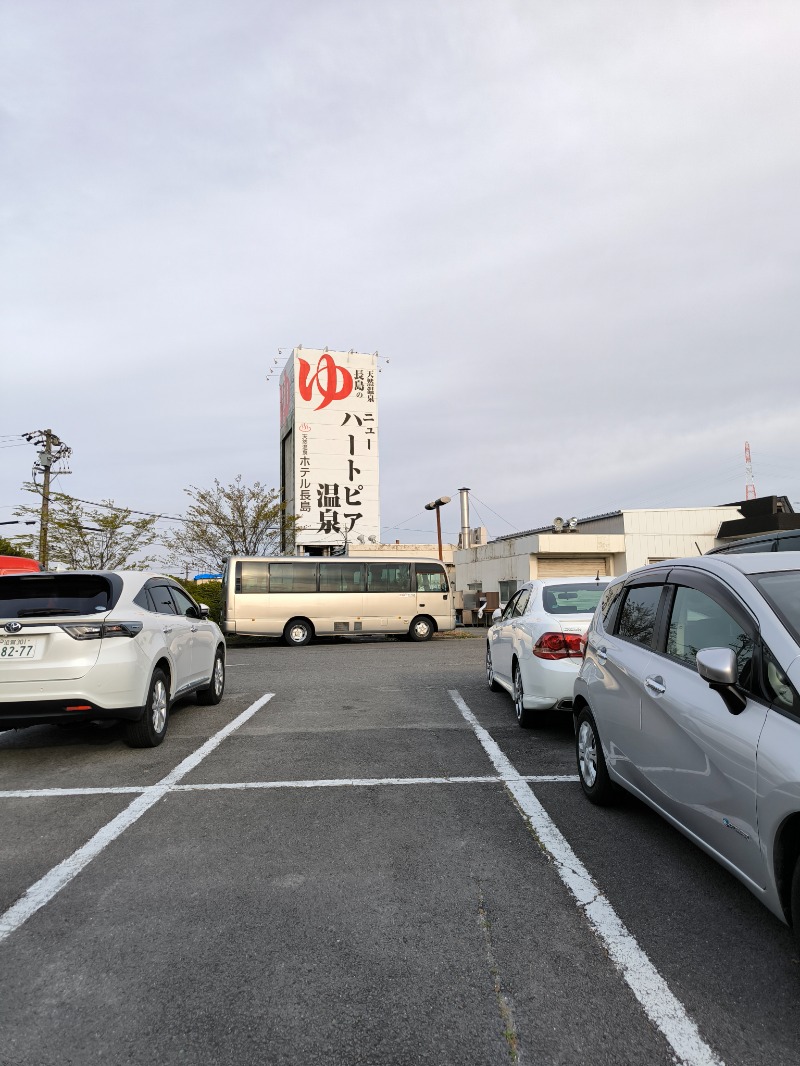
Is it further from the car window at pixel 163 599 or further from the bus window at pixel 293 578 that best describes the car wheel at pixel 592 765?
the bus window at pixel 293 578

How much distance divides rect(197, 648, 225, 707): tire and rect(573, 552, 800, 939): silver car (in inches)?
228

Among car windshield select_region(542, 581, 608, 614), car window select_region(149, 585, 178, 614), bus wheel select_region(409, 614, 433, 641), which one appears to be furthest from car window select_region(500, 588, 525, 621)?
bus wheel select_region(409, 614, 433, 641)

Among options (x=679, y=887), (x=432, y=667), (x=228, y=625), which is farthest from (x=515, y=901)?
(x=228, y=625)

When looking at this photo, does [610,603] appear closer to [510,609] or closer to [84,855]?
[84,855]

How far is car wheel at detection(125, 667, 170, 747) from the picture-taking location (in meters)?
6.42

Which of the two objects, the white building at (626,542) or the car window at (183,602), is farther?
the white building at (626,542)

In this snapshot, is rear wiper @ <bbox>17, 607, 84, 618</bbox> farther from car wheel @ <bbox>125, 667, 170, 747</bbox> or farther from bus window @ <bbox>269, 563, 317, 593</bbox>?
bus window @ <bbox>269, 563, 317, 593</bbox>

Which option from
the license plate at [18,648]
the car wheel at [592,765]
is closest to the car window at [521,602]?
the car wheel at [592,765]

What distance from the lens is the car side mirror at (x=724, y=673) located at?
2.79m

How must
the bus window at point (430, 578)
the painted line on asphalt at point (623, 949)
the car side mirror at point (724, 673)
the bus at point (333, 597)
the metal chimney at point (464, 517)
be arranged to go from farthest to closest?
the metal chimney at point (464, 517) < the bus window at point (430, 578) < the bus at point (333, 597) < the car side mirror at point (724, 673) < the painted line on asphalt at point (623, 949)

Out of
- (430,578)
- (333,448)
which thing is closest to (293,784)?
(430,578)

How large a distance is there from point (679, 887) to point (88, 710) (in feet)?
15.1

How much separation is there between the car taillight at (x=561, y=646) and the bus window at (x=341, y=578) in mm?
16894

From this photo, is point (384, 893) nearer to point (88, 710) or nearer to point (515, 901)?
point (515, 901)
